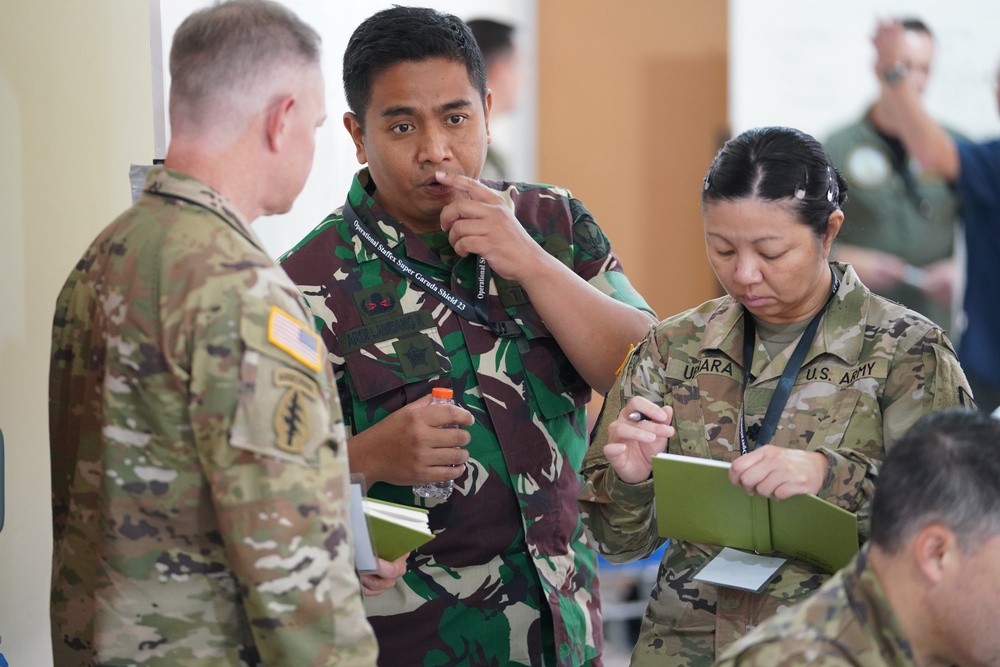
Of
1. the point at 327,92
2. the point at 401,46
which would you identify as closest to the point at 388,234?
the point at 401,46

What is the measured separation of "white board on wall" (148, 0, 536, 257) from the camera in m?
2.52

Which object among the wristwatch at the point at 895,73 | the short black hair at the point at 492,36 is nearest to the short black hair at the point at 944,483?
the short black hair at the point at 492,36

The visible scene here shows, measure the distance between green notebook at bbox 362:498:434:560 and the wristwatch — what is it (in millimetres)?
4007

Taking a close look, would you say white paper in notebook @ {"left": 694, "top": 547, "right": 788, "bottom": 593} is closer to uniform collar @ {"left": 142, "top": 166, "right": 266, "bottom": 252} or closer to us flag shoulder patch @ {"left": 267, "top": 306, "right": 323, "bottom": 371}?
us flag shoulder patch @ {"left": 267, "top": 306, "right": 323, "bottom": 371}

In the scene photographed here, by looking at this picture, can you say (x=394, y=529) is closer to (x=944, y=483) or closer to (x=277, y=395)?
(x=277, y=395)

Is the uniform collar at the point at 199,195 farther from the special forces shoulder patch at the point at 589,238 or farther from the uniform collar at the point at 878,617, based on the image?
the special forces shoulder patch at the point at 589,238

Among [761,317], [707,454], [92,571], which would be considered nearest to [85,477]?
[92,571]

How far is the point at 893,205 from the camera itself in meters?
4.84

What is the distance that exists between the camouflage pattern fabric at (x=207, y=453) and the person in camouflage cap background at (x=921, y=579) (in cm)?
54

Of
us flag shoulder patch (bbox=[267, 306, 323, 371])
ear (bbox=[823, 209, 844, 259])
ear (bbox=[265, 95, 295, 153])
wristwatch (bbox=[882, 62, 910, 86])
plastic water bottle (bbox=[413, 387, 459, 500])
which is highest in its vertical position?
wristwatch (bbox=[882, 62, 910, 86])

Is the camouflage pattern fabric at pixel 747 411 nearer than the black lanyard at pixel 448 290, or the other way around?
the camouflage pattern fabric at pixel 747 411

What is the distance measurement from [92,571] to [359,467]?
1.90ft

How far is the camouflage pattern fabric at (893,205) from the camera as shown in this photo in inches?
190

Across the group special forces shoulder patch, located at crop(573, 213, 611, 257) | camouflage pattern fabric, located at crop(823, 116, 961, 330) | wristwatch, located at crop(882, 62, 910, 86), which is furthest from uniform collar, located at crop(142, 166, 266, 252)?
wristwatch, located at crop(882, 62, 910, 86)
